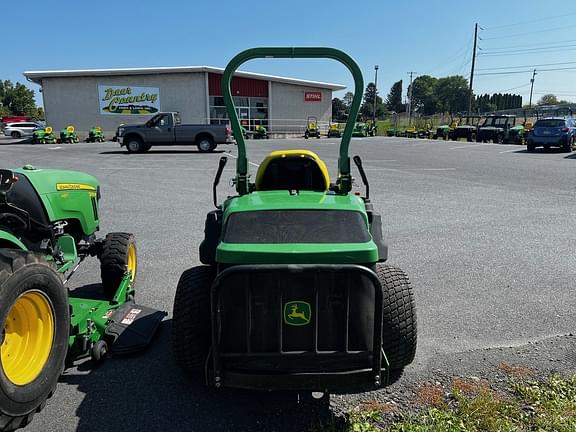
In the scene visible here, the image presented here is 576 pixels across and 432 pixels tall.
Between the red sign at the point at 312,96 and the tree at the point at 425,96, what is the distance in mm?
83272

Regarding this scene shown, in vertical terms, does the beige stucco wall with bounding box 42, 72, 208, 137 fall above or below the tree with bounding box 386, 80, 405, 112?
below

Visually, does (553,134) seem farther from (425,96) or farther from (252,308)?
(425,96)

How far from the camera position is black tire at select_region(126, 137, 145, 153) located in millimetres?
21859

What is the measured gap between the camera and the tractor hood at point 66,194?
3498mm

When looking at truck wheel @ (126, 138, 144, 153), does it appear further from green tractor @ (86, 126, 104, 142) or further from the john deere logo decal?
the john deere logo decal

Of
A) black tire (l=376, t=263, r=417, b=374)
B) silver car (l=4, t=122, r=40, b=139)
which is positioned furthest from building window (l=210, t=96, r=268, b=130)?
black tire (l=376, t=263, r=417, b=374)

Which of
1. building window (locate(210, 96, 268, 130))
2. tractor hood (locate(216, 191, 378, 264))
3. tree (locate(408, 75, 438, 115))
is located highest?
tree (locate(408, 75, 438, 115))

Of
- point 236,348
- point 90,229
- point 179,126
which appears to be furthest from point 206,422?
point 179,126

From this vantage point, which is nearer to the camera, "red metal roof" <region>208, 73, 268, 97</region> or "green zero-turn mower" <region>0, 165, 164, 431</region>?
"green zero-turn mower" <region>0, 165, 164, 431</region>

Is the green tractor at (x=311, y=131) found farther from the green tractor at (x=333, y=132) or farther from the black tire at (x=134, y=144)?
the black tire at (x=134, y=144)

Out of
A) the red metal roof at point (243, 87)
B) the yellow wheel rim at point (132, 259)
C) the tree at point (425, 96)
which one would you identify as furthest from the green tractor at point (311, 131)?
the tree at point (425, 96)

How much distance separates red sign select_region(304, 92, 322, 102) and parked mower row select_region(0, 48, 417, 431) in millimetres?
39802

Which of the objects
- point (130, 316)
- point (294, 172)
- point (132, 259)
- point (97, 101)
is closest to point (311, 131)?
point (97, 101)

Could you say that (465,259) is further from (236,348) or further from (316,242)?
(236,348)
